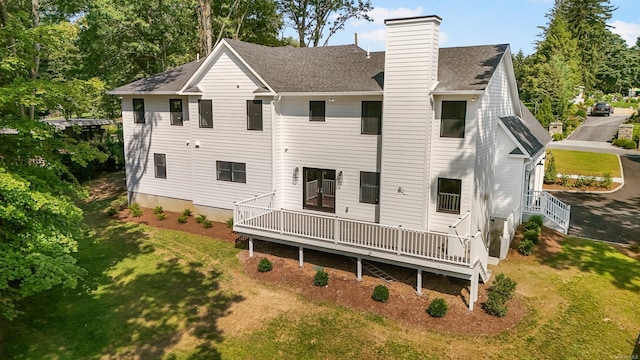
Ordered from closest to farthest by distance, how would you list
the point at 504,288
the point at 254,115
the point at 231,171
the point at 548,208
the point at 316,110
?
the point at 504,288 < the point at 316,110 < the point at 254,115 < the point at 548,208 < the point at 231,171

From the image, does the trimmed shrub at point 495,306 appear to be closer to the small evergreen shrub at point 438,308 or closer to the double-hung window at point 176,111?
the small evergreen shrub at point 438,308

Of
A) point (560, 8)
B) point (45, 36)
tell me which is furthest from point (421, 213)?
point (560, 8)

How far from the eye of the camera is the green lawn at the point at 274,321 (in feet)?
36.8

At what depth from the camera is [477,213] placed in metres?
15.9

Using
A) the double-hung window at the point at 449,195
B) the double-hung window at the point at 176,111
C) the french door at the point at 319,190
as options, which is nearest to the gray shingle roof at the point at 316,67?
the french door at the point at 319,190

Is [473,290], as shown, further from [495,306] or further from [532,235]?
[532,235]

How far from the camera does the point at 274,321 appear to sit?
12.7 metres

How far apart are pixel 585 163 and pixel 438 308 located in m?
27.6

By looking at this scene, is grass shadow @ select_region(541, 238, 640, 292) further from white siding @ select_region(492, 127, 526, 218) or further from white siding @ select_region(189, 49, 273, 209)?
white siding @ select_region(189, 49, 273, 209)

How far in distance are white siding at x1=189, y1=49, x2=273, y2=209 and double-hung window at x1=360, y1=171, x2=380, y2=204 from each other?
14.3 feet

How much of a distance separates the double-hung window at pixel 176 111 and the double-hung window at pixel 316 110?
7.70m

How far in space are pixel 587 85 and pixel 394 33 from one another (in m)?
72.7

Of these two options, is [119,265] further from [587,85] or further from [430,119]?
[587,85]

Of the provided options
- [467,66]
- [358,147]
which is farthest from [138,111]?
[467,66]
